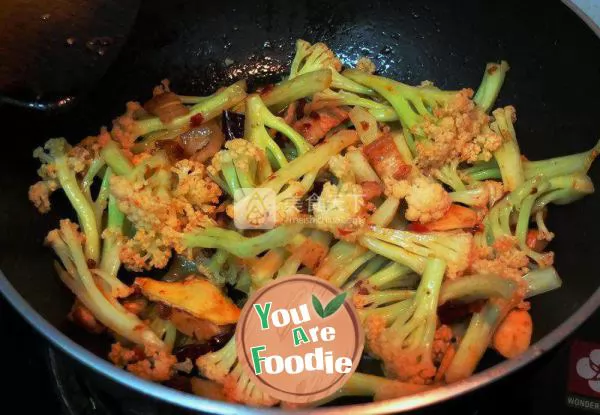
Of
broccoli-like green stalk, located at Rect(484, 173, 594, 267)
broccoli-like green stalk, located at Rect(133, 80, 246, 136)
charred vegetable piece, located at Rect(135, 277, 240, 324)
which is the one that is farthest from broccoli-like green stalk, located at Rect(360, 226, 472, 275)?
broccoli-like green stalk, located at Rect(133, 80, 246, 136)

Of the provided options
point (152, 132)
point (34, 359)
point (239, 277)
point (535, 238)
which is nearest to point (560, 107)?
point (535, 238)

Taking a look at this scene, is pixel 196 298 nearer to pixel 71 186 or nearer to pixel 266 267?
pixel 266 267

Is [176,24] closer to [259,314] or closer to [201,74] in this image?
[201,74]

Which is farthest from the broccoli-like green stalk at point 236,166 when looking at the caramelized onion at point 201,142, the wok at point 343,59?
the wok at point 343,59

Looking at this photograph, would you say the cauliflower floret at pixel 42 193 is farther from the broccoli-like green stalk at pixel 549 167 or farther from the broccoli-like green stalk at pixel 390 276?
the broccoli-like green stalk at pixel 549 167

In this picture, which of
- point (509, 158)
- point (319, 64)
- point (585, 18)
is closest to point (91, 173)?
point (319, 64)

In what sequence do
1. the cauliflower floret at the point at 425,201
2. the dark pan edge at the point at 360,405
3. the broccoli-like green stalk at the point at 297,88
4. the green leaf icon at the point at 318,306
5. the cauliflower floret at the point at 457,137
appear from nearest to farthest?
the dark pan edge at the point at 360,405 < the green leaf icon at the point at 318,306 < the cauliflower floret at the point at 425,201 < the cauliflower floret at the point at 457,137 < the broccoli-like green stalk at the point at 297,88
